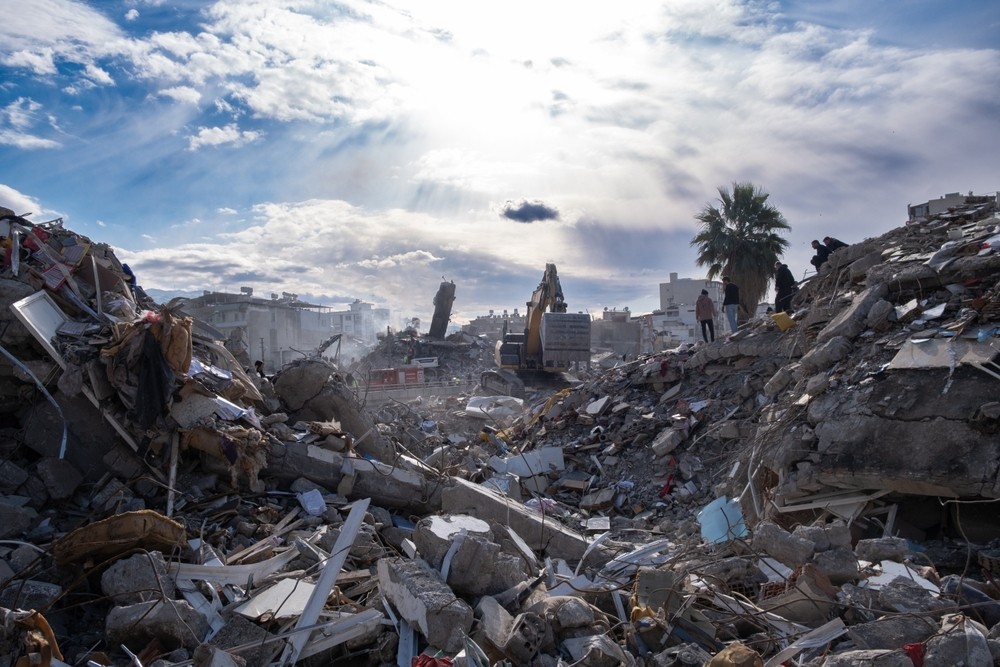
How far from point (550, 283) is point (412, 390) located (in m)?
6.08

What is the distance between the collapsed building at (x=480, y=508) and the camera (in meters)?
3.83

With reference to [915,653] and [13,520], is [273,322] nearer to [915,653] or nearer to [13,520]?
[13,520]

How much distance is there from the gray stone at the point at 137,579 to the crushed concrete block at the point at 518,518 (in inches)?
117

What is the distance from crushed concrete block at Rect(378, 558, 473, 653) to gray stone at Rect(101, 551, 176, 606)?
1495 millimetres

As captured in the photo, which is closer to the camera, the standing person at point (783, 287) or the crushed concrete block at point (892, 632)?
the crushed concrete block at point (892, 632)

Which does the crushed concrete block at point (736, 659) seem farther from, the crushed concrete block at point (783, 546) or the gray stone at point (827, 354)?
the gray stone at point (827, 354)

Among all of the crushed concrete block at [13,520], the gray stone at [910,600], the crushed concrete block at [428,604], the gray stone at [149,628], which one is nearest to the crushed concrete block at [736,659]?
the gray stone at [910,600]

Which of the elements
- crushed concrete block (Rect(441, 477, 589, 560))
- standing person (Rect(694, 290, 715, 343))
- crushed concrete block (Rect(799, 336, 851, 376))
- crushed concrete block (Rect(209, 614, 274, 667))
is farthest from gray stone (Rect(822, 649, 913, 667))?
standing person (Rect(694, 290, 715, 343))

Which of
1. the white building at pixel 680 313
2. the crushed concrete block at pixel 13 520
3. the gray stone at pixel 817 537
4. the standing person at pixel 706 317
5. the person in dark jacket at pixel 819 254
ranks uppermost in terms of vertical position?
the white building at pixel 680 313

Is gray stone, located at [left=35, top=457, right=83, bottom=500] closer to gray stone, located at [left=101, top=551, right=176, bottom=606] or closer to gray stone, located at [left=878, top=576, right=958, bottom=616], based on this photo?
gray stone, located at [left=101, top=551, right=176, bottom=606]

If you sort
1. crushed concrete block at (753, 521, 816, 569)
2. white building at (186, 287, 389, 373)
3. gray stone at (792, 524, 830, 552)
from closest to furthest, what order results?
crushed concrete block at (753, 521, 816, 569) → gray stone at (792, 524, 830, 552) → white building at (186, 287, 389, 373)

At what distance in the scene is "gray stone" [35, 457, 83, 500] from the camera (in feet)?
18.6

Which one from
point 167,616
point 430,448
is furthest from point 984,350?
point 430,448

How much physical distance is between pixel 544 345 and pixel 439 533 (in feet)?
44.8
